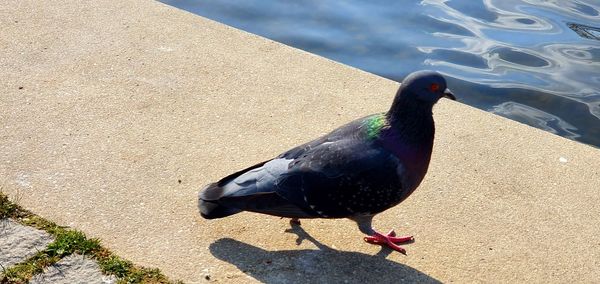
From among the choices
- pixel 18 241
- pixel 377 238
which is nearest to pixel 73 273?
pixel 18 241

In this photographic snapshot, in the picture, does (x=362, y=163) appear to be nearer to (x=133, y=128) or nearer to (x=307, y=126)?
(x=307, y=126)

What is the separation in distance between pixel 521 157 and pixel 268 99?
1.74m

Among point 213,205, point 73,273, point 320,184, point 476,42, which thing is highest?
point 320,184

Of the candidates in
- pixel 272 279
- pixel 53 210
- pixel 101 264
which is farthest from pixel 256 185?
pixel 53 210

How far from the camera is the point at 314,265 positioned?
11.6 ft

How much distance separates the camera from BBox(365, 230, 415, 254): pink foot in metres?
3.66

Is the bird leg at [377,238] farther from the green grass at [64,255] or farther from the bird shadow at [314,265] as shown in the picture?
the green grass at [64,255]

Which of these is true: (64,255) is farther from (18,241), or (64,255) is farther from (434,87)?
(434,87)

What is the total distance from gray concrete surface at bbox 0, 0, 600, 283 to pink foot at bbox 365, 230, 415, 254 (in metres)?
0.04

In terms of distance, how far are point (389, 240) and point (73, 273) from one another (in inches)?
61.1

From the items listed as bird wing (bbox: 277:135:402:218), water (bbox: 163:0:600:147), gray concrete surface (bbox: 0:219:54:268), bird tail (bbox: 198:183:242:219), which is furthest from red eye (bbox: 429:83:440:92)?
water (bbox: 163:0:600:147)

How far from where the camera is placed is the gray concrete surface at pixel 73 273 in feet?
10.7

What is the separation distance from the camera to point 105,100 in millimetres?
4844

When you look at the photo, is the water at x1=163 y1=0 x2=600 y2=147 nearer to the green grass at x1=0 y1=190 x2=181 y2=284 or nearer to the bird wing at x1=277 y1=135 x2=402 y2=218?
the bird wing at x1=277 y1=135 x2=402 y2=218
